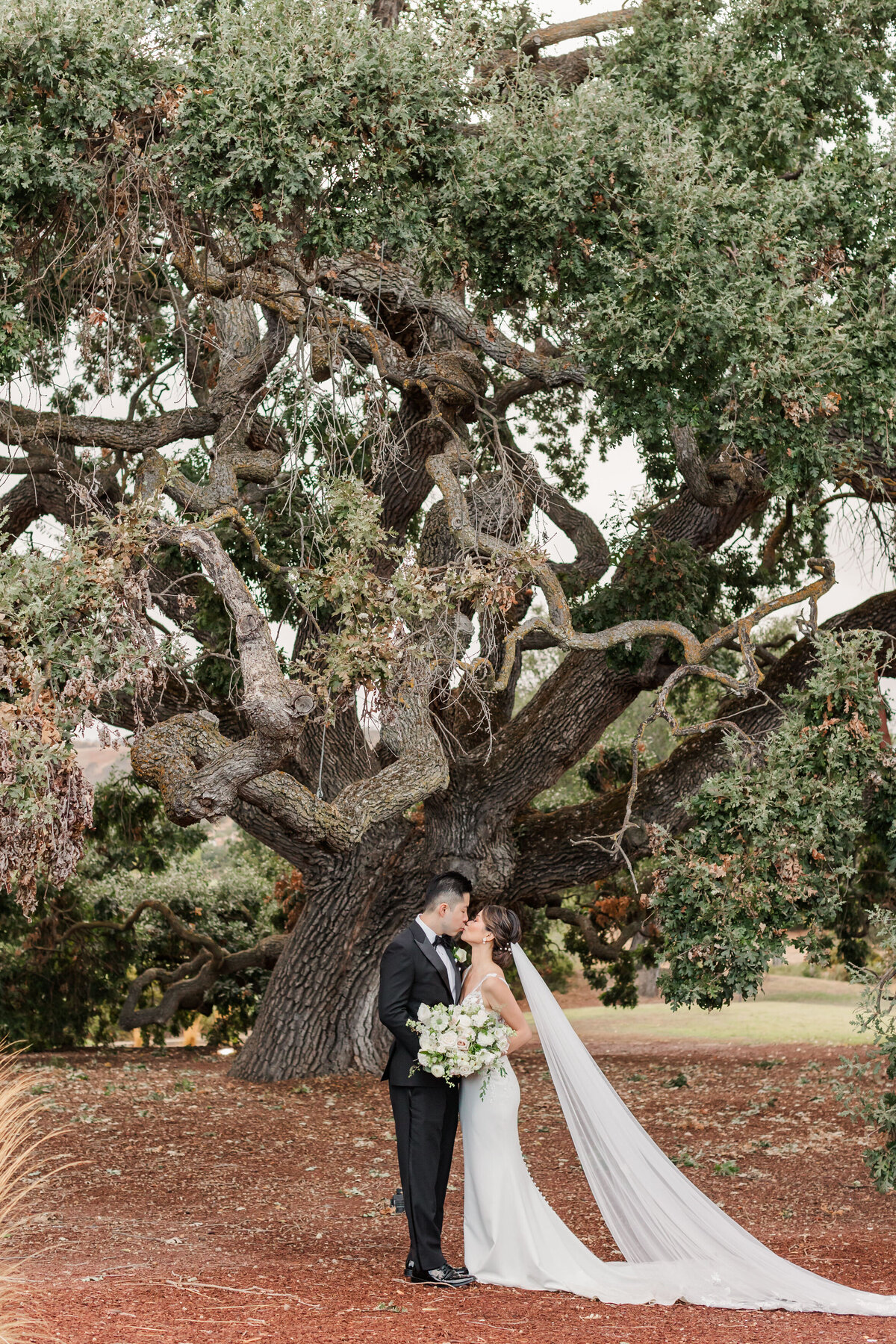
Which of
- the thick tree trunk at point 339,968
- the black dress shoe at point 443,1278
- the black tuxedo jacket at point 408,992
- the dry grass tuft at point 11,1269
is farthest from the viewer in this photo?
the thick tree trunk at point 339,968

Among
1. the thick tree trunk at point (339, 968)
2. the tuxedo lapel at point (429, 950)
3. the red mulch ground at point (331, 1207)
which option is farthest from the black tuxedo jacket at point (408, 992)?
the thick tree trunk at point (339, 968)

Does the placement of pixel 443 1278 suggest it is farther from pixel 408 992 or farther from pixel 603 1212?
pixel 408 992

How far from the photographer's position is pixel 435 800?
11688 mm

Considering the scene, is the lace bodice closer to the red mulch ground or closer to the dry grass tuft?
the red mulch ground

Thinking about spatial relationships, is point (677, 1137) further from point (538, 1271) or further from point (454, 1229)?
point (538, 1271)

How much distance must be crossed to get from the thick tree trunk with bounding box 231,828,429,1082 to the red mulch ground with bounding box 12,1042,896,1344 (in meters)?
0.39

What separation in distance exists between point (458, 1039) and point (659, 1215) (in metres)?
1.37

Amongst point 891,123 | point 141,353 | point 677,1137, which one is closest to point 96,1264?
point 677,1137

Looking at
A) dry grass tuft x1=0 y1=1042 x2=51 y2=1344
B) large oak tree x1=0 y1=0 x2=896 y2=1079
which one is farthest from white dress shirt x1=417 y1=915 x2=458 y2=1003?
dry grass tuft x1=0 y1=1042 x2=51 y2=1344

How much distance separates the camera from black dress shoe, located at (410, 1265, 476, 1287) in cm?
540

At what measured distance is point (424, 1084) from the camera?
557cm

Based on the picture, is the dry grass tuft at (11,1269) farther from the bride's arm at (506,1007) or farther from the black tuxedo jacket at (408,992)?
the bride's arm at (506,1007)

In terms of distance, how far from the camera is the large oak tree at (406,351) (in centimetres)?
681

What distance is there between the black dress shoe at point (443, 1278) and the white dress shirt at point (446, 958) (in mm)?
1135
